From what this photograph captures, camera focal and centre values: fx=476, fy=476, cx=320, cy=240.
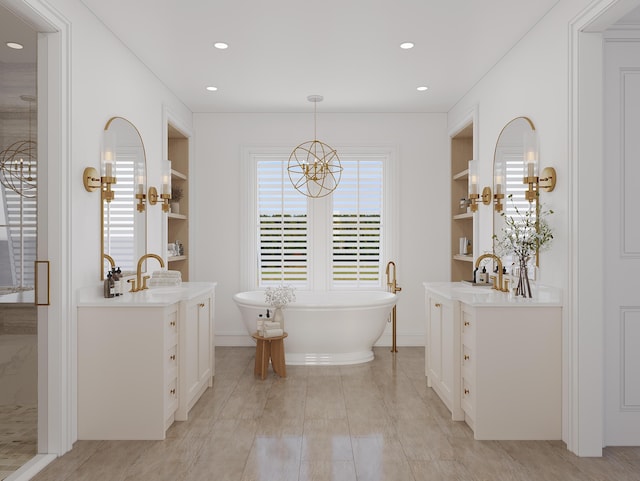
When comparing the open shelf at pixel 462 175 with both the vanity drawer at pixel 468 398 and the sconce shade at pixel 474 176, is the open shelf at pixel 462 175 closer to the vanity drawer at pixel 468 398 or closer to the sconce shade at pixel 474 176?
the sconce shade at pixel 474 176

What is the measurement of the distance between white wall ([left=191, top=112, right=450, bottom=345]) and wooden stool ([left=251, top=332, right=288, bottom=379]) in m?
1.42

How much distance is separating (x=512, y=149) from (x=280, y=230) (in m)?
2.97

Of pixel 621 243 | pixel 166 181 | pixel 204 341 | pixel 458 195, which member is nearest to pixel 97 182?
pixel 166 181

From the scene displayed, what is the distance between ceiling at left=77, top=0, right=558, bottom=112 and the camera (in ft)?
10.7

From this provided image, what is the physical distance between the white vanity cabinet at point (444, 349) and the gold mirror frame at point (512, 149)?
2.42 ft

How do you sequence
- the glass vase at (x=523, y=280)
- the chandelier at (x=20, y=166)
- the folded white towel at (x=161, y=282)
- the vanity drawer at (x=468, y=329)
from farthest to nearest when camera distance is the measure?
1. the chandelier at (x=20, y=166)
2. the folded white towel at (x=161, y=282)
3. the glass vase at (x=523, y=280)
4. the vanity drawer at (x=468, y=329)

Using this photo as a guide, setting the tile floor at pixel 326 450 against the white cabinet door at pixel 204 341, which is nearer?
the tile floor at pixel 326 450

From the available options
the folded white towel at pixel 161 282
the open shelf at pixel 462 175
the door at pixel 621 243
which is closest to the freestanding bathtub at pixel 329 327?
the folded white towel at pixel 161 282

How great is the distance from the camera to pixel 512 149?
3812mm

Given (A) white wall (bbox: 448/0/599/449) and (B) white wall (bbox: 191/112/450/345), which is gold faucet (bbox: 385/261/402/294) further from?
(A) white wall (bbox: 448/0/599/449)

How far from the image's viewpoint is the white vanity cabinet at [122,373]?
308 centimetres

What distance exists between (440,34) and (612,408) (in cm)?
289

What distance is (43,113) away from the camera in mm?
2895

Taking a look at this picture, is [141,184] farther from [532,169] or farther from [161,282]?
[532,169]
